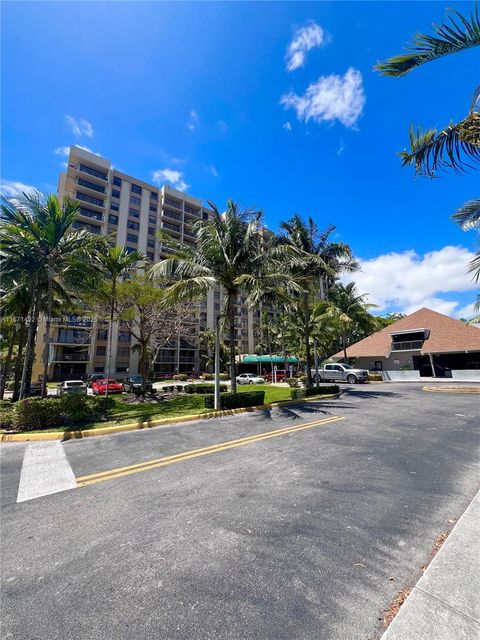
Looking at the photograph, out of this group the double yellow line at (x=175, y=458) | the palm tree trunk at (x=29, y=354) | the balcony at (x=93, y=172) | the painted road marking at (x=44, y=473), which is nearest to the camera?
the painted road marking at (x=44, y=473)

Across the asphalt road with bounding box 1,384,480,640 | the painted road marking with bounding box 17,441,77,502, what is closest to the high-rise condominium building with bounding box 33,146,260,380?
the painted road marking with bounding box 17,441,77,502

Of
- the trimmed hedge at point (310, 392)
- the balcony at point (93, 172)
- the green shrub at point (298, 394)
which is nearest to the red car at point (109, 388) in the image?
the trimmed hedge at point (310, 392)

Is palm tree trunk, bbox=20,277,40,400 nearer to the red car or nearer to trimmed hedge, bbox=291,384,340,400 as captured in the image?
trimmed hedge, bbox=291,384,340,400

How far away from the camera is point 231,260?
558 inches

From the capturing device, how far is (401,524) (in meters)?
3.71

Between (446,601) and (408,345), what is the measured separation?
37.0m

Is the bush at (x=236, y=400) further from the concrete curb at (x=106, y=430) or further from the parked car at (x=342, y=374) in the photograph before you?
the parked car at (x=342, y=374)

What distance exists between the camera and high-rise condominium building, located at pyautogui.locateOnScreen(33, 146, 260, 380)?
51500mm

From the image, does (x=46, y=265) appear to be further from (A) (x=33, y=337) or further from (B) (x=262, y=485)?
(B) (x=262, y=485)

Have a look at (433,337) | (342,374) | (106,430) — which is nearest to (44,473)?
(106,430)

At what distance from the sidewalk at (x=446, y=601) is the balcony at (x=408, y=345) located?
1384 inches

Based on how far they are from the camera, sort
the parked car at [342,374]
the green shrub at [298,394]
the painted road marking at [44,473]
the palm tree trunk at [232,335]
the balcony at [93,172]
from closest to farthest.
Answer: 1. the painted road marking at [44,473]
2. the palm tree trunk at [232,335]
3. the green shrub at [298,394]
4. the parked car at [342,374]
5. the balcony at [93,172]

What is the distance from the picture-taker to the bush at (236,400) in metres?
12.5

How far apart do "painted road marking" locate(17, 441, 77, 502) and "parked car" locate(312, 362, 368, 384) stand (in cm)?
2466
